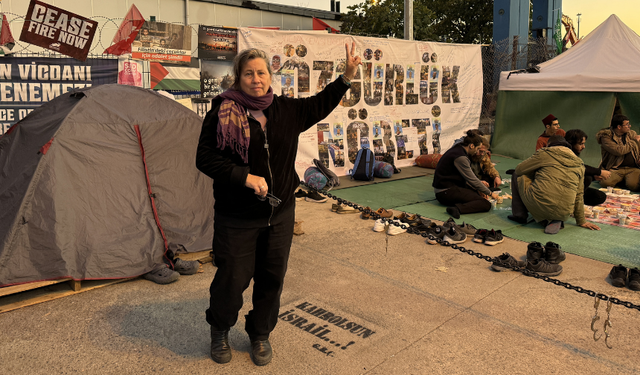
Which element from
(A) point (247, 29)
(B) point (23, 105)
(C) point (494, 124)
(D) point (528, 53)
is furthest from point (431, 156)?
(B) point (23, 105)

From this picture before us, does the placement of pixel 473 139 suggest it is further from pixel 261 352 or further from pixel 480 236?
pixel 261 352

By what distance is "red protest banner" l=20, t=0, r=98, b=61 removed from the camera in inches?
256

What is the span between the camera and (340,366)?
3.31 m

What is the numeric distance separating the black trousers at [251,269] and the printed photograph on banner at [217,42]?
5249 mm

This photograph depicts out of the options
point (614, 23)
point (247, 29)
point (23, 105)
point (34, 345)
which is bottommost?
point (34, 345)

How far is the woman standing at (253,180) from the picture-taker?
2.97m

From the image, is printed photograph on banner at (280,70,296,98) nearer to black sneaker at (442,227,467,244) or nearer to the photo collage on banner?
the photo collage on banner

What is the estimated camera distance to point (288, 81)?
29.9 feet

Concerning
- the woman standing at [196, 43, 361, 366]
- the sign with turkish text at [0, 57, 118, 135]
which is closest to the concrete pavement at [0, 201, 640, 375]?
the woman standing at [196, 43, 361, 366]

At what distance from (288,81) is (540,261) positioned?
18.1 feet

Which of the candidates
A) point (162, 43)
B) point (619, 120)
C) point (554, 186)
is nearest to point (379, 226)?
point (554, 186)

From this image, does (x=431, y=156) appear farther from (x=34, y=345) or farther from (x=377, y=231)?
(x=34, y=345)

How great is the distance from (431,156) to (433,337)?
7.69m

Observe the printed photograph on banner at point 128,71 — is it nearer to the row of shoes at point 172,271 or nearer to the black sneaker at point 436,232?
the row of shoes at point 172,271
